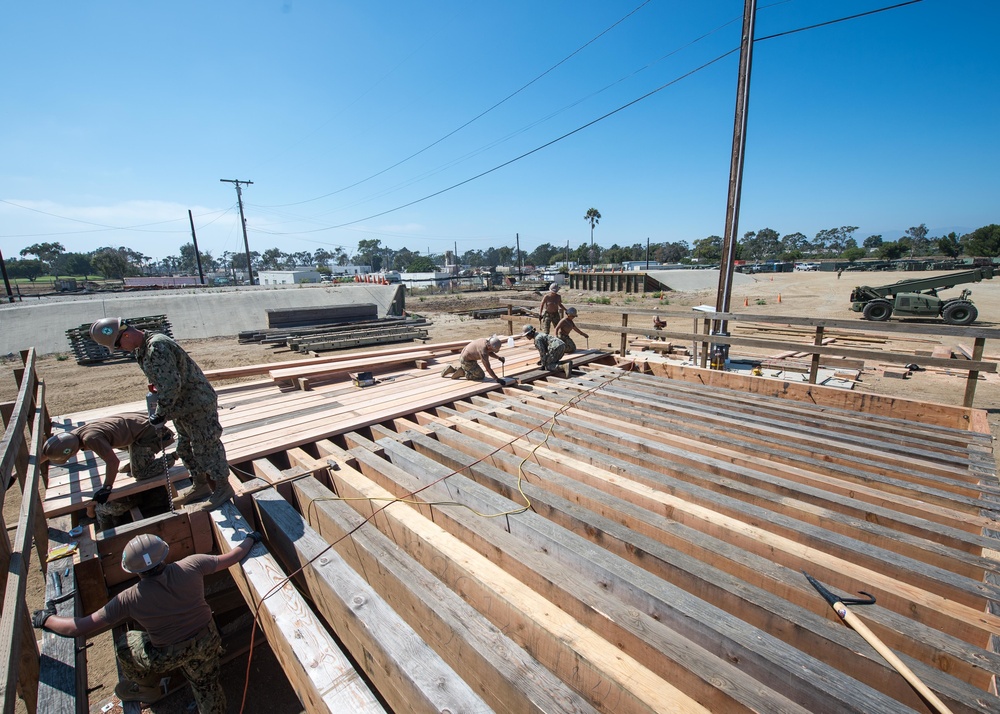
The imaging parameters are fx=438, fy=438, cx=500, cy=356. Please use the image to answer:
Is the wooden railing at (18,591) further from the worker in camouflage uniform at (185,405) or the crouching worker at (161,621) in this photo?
the worker in camouflage uniform at (185,405)

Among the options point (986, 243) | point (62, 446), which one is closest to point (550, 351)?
point (62, 446)

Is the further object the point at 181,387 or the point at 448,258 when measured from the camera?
the point at 448,258

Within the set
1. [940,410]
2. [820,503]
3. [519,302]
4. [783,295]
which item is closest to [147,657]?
[820,503]

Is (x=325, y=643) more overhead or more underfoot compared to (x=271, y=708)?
more overhead

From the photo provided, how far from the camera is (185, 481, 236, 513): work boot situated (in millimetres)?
3231

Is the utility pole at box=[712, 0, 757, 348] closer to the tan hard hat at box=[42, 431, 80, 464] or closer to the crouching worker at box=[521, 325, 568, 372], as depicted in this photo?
the crouching worker at box=[521, 325, 568, 372]

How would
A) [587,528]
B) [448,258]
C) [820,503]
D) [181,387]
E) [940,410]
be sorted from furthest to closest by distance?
[448,258] → [940,410] → [181,387] → [820,503] → [587,528]

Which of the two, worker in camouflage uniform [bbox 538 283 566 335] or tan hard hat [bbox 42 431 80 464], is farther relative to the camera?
worker in camouflage uniform [bbox 538 283 566 335]

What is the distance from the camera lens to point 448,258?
100375mm

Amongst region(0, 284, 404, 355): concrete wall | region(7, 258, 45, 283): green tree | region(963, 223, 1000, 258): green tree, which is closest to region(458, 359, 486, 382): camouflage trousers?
region(0, 284, 404, 355): concrete wall

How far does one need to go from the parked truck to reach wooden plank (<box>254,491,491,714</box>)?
68.0 feet

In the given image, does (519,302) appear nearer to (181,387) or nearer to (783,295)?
(181,387)

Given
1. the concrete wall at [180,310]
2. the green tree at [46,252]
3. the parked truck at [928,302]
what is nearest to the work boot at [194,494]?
the concrete wall at [180,310]

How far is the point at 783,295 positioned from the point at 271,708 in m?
33.7
